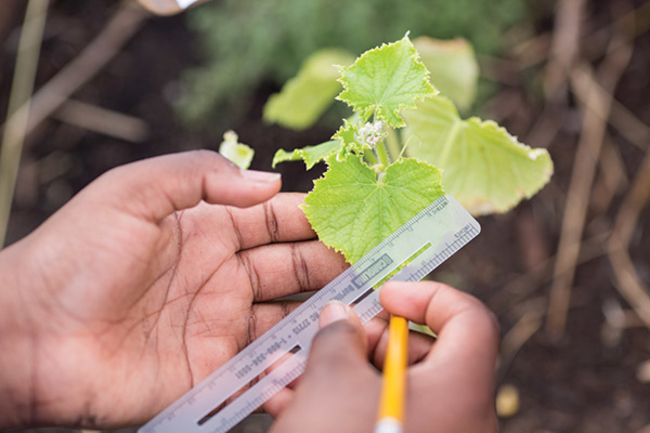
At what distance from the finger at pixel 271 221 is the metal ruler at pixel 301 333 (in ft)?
0.74

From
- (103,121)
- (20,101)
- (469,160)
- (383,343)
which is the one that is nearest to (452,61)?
(469,160)

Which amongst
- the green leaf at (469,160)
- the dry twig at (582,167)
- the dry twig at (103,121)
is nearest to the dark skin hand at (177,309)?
the green leaf at (469,160)

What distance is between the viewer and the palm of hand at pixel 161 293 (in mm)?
1458

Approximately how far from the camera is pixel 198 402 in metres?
1.58

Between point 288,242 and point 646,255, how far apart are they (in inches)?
76.1

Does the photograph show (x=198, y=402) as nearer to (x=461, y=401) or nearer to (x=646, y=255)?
(x=461, y=401)

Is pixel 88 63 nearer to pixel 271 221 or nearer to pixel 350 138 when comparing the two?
pixel 271 221

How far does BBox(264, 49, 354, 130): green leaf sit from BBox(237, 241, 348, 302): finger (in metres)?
0.67

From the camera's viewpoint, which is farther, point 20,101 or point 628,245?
point 20,101

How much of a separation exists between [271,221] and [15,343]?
76 cm

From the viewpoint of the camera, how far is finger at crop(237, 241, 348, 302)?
1743 mm

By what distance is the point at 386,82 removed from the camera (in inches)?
60.1

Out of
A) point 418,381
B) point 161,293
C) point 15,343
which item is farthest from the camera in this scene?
point 161,293

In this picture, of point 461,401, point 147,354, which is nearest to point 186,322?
point 147,354
